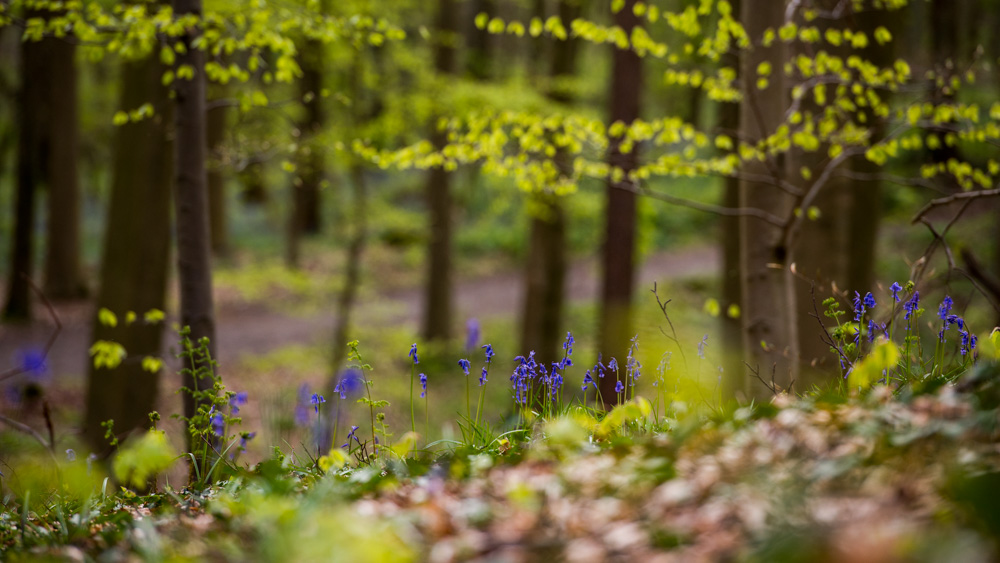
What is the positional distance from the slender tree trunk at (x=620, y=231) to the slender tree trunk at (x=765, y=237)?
11.6 ft

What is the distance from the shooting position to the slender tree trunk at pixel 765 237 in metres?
4.39

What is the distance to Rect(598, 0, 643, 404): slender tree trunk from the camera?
823cm

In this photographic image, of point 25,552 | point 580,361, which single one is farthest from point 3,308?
point 25,552

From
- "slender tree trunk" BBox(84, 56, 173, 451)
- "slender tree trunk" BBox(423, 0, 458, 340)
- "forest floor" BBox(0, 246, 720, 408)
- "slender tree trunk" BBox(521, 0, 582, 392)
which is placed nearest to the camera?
"slender tree trunk" BBox(84, 56, 173, 451)

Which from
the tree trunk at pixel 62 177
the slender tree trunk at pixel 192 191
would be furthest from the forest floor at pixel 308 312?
the slender tree trunk at pixel 192 191

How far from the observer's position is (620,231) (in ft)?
28.1

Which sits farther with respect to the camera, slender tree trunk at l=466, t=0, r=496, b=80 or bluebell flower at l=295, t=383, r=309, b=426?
slender tree trunk at l=466, t=0, r=496, b=80

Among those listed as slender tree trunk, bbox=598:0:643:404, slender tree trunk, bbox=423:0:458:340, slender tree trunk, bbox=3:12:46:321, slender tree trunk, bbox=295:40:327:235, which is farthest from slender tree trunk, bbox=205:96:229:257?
slender tree trunk, bbox=598:0:643:404

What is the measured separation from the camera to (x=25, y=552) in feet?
7.11

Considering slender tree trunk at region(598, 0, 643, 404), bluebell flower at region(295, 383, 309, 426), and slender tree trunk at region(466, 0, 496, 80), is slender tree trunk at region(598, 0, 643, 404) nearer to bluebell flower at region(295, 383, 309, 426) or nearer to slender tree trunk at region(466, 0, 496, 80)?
→ slender tree trunk at region(466, 0, 496, 80)

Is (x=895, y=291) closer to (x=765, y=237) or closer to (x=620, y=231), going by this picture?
(x=765, y=237)

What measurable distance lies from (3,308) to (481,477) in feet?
46.8

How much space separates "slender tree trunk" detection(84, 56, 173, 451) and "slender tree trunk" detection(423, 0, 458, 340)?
5.43m

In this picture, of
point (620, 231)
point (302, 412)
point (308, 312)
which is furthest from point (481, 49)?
point (302, 412)
